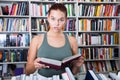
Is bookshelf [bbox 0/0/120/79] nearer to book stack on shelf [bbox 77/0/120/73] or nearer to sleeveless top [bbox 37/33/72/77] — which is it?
book stack on shelf [bbox 77/0/120/73]

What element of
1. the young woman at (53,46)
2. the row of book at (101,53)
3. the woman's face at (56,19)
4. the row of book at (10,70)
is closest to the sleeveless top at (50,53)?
the young woman at (53,46)

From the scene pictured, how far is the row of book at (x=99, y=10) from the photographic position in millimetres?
3885

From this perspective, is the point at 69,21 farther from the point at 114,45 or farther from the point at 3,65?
the point at 3,65

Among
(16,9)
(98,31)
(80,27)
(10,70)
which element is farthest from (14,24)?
(98,31)

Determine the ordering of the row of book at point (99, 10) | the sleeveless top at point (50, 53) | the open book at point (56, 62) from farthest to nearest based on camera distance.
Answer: the row of book at point (99, 10) < the sleeveless top at point (50, 53) < the open book at point (56, 62)

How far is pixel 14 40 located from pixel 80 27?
1248mm

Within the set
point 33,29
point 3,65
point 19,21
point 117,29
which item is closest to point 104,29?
point 117,29

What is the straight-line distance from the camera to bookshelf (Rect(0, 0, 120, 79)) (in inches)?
146

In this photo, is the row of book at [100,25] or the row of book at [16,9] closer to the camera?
the row of book at [16,9]

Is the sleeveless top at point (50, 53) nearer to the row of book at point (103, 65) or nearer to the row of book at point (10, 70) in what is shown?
the row of book at point (10, 70)

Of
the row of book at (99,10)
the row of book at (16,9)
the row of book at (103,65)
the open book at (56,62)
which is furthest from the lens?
the row of book at (103,65)

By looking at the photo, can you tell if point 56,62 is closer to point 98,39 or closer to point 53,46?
point 53,46

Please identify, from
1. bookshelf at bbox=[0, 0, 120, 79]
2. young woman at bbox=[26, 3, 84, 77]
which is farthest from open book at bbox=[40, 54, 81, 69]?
bookshelf at bbox=[0, 0, 120, 79]

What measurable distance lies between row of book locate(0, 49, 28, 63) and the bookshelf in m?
0.02
